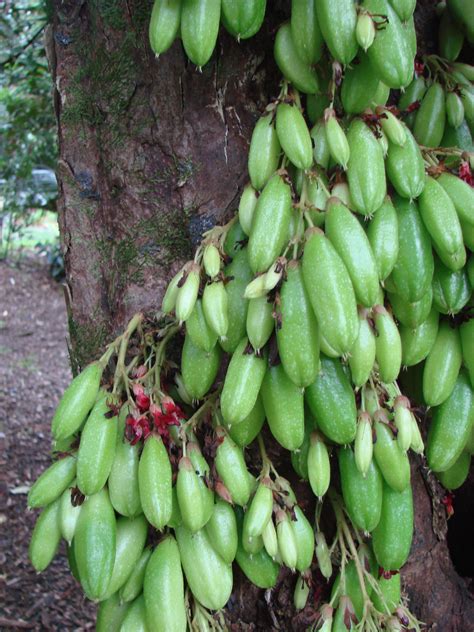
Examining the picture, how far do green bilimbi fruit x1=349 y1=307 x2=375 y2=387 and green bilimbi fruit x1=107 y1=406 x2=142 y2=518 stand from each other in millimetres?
363

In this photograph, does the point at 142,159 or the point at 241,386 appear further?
the point at 142,159

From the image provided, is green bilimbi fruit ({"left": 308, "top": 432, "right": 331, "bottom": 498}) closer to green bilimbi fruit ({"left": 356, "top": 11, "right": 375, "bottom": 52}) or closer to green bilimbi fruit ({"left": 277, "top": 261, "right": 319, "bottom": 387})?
green bilimbi fruit ({"left": 277, "top": 261, "right": 319, "bottom": 387})

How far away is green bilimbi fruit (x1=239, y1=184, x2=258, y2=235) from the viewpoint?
1027mm

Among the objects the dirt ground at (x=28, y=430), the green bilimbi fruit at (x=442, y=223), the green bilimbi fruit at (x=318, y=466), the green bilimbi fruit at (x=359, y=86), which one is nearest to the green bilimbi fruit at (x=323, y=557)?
the green bilimbi fruit at (x=318, y=466)

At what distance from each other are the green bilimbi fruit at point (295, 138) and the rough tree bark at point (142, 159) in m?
0.18

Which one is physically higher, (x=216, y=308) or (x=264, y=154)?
(x=264, y=154)

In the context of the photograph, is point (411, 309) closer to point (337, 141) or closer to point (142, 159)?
point (337, 141)

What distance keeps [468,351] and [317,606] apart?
0.54 metres

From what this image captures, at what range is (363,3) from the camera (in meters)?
0.99

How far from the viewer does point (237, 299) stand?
3.36 feet

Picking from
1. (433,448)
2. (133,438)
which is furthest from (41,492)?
(433,448)

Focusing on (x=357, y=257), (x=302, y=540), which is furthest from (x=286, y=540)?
(x=357, y=257)

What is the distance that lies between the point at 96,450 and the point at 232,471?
213 mm

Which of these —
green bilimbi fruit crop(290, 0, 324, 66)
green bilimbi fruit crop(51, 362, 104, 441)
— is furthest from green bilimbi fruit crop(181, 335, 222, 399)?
green bilimbi fruit crop(290, 0, 324, 66)
